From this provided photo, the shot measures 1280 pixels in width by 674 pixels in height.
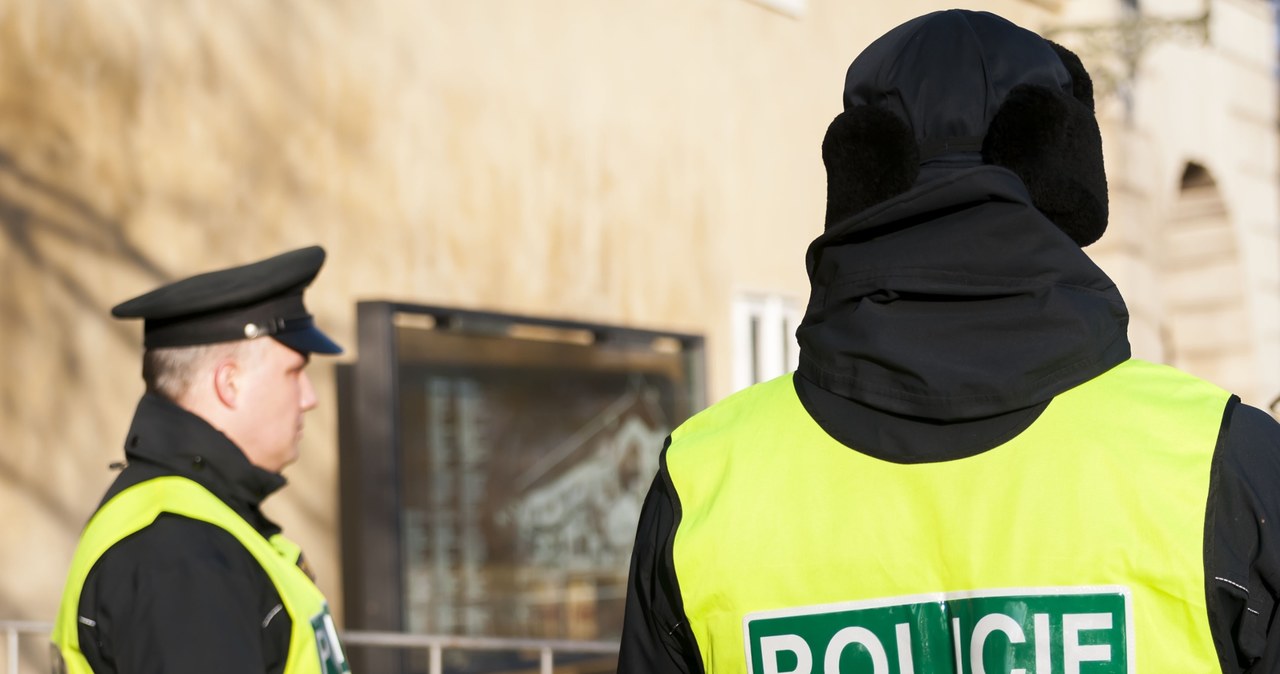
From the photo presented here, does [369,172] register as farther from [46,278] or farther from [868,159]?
[868,159]

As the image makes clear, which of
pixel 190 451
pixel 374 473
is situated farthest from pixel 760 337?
pixel 190 451

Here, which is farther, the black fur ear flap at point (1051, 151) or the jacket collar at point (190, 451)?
the jacket collar at point (190, 451)

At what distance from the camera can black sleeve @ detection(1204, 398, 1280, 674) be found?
1.24m

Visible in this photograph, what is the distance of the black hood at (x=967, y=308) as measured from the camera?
4.35 ft

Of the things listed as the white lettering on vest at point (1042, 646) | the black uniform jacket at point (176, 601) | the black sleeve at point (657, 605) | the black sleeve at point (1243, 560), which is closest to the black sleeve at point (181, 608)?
the black uniform jacket at point (176, 601)

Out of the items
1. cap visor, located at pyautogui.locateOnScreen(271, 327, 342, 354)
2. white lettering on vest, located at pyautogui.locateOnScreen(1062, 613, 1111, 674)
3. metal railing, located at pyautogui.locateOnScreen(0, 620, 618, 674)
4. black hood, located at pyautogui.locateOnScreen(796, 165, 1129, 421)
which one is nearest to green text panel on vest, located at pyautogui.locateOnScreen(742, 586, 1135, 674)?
white lettering on vest, located at pyautogui.locateOnScreen(1062, 613, 1111, 674)

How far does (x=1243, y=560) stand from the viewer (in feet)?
4.10

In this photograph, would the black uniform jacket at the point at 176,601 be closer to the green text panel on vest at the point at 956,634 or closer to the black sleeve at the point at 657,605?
the black sleeve at the point at 657,605

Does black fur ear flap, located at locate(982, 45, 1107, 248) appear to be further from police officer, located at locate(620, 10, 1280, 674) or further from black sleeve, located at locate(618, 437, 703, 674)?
black sleeve, located at locate(618, 437, 703, 674)

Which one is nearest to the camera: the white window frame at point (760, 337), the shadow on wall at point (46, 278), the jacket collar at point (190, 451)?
the jacket collar at point (190, 451)

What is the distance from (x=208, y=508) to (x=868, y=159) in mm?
1492

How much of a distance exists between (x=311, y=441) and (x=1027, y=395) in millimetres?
4282

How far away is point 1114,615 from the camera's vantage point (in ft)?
4.17

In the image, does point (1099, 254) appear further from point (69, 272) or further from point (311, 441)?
point (69, 272)
